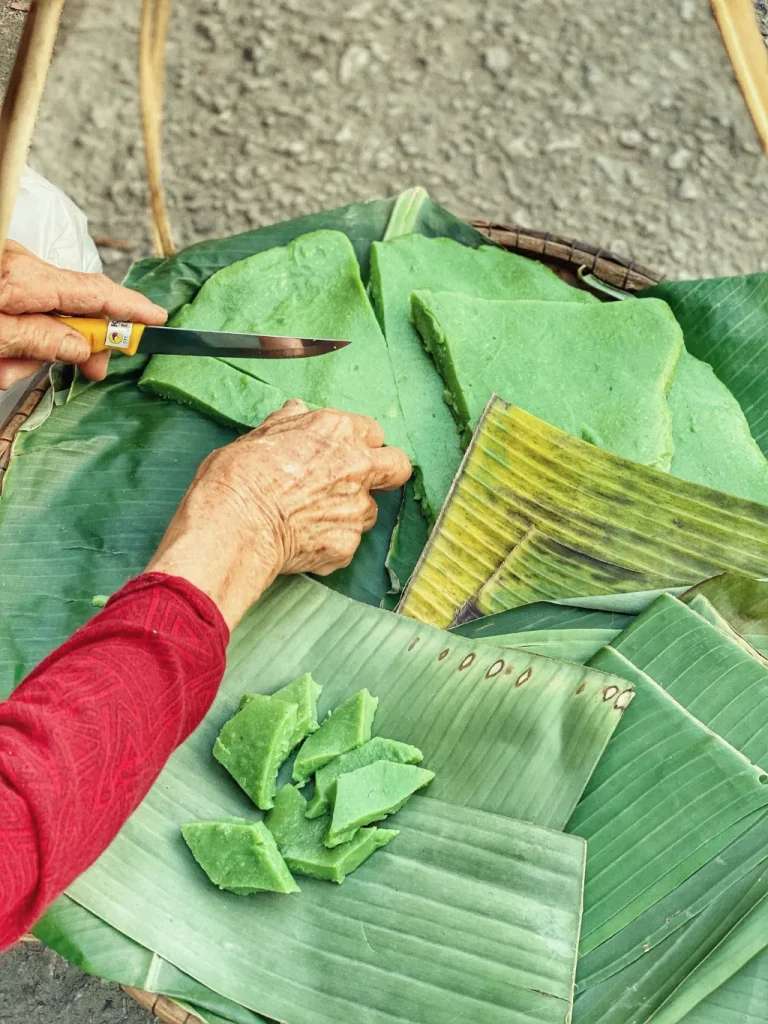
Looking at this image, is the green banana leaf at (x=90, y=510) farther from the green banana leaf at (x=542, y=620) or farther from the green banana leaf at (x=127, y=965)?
the green banana leaf at (x=127, y=965)

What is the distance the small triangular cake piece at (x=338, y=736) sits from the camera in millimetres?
1604

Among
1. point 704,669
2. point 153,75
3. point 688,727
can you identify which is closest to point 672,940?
point 688,727

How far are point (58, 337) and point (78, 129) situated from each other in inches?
74.7

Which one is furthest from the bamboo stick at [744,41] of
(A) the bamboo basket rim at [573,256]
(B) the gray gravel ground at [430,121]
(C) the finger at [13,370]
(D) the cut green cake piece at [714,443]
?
(B) the gray gravel ground at [430,121]

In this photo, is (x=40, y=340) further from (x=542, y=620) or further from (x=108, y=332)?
(x=542, y=620)

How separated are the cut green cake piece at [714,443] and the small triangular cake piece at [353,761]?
818mm

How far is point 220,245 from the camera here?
7.70 ft

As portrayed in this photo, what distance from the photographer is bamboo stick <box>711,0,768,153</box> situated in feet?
4.23

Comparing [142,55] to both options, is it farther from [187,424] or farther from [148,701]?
[148,701]

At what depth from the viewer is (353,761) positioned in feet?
5.24

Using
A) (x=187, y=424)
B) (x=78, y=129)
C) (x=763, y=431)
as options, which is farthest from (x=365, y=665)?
(x=78, y=129)

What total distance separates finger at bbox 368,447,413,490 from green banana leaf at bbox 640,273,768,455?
809mm

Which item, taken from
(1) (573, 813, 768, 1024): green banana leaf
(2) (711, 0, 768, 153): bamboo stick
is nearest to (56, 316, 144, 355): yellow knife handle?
(2) (711, 0, 768, 153): bamboo stick

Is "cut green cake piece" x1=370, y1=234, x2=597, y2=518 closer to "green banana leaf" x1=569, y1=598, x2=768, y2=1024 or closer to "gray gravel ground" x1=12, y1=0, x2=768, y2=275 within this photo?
"green banana leaf" x1=569, y1=598, x2=768, y2=1024
